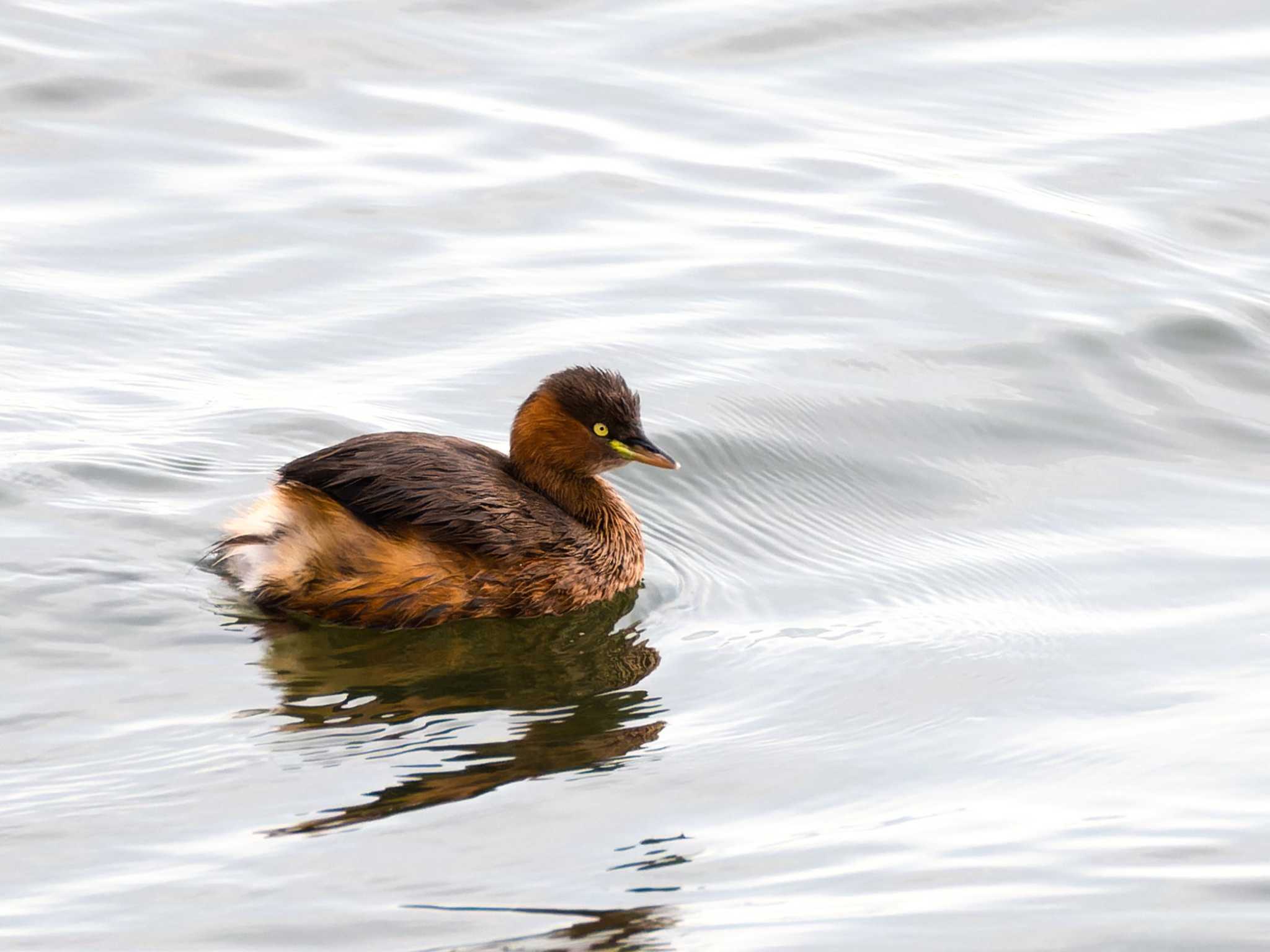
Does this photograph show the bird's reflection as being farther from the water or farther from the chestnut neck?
the chestnut neck

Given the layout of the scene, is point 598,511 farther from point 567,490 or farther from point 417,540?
point 417,540

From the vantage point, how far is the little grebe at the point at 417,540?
22.9 feet

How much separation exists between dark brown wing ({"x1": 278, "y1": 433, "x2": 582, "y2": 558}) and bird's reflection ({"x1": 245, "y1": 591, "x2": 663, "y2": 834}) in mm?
301

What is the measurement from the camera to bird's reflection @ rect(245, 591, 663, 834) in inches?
221

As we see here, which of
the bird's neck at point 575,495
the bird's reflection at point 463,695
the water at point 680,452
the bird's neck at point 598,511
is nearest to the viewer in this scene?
the water at point 680,452

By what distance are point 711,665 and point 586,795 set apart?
3.99 ft

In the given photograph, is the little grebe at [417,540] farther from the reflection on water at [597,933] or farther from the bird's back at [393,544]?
the reflection on water at [597,933]

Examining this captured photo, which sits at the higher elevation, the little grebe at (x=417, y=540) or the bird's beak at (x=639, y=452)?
the bird's beak at (x=639, y=452)

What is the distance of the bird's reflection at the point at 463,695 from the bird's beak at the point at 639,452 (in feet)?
1.70

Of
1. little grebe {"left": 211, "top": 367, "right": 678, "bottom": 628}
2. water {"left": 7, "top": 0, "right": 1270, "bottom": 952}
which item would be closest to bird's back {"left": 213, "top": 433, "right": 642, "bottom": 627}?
little grebe {"left": 211, "top": 367, "right": 678, "bottom": 628}

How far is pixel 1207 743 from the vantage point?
5.94 metres

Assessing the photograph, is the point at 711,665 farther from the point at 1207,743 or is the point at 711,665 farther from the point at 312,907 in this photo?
the point at 312,907

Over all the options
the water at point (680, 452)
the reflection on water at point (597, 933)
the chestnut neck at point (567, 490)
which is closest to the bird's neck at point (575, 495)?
the chestnut neck at point (567, 490)

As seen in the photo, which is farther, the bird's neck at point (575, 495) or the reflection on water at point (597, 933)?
the bird's neck at point (575, 495)
